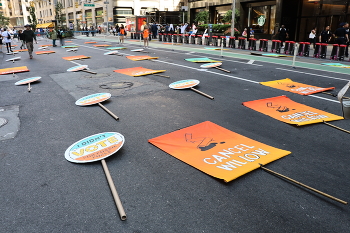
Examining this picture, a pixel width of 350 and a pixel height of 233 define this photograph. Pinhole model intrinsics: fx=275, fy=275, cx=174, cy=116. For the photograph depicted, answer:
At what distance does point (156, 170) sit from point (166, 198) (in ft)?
2.39

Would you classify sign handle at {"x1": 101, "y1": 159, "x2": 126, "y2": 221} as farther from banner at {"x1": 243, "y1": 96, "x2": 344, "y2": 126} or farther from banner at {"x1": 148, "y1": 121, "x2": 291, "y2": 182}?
banner at {"x1": 243, "y1": 96, "x2": 344, "y2": 126}

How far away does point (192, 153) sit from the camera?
4.58m

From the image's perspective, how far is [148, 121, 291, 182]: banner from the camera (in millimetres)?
4062

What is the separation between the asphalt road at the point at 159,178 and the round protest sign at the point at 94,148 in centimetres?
13

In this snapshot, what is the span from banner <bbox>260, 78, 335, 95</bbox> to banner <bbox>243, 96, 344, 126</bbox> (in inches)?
47.5

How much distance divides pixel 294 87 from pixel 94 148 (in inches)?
285

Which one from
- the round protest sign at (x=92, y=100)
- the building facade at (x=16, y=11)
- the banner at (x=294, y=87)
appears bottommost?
the round protest sign at (x=92, y=100)

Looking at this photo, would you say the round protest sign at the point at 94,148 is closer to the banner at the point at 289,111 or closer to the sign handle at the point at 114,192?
the sign handle at the point at 114,192

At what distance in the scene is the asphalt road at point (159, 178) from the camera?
3037 mm

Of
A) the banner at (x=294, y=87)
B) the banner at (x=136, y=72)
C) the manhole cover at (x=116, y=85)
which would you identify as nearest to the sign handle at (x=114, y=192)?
the manhole cover at (x=116, y=85)

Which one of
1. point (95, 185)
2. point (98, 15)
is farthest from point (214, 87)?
point (98, 15)

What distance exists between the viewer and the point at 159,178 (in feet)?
12.8

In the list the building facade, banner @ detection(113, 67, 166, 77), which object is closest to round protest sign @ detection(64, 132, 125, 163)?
banner @ detection(113, 67, 166, 77)

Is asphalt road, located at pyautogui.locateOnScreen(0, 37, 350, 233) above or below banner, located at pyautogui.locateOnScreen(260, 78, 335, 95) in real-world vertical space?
below
